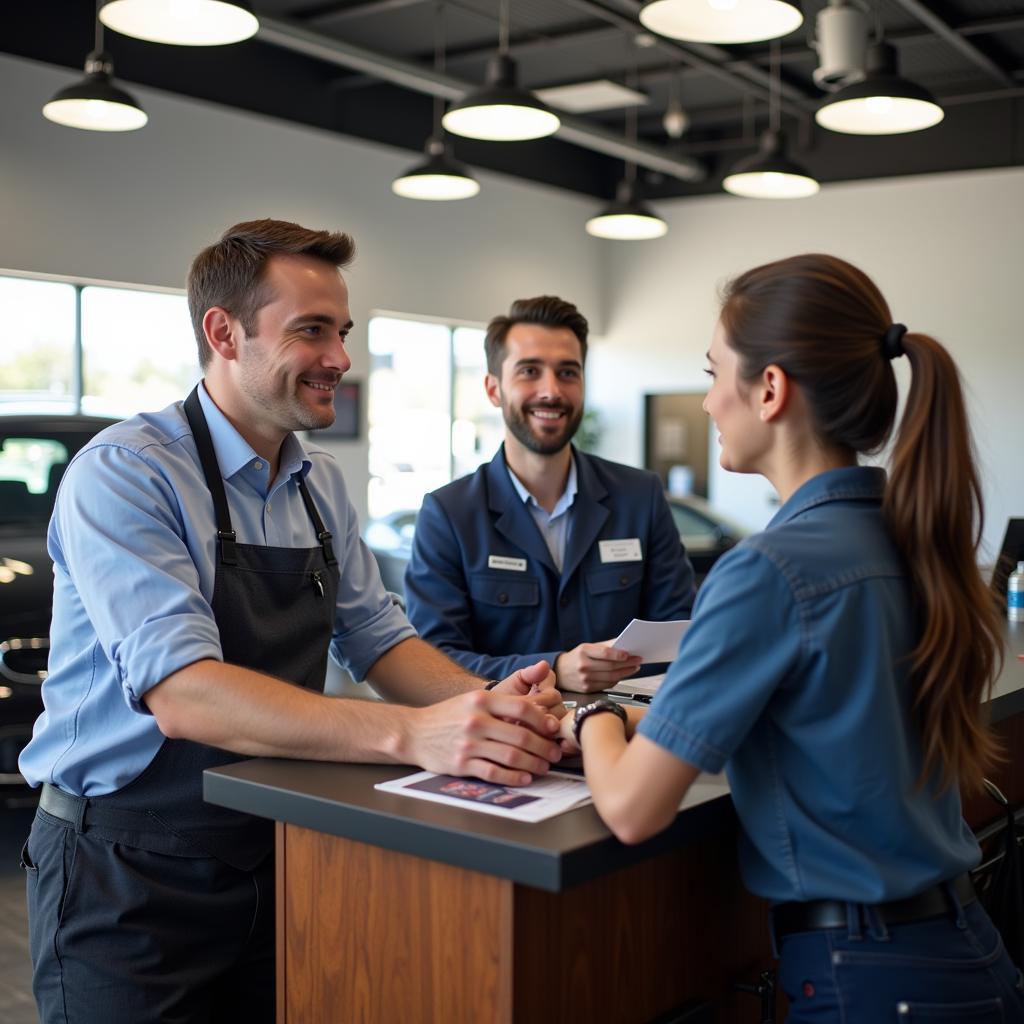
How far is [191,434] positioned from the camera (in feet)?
6.62

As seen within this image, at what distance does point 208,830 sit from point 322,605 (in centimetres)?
41

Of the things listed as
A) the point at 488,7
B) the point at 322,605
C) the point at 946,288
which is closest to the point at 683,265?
the point at 946,288

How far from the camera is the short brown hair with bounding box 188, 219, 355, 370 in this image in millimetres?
2098

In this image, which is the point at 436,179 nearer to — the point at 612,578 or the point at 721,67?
the point at 721,67

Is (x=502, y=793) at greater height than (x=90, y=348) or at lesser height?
lesser

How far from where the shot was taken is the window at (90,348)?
803cm

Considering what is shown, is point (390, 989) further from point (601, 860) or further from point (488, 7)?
point (488, 7)

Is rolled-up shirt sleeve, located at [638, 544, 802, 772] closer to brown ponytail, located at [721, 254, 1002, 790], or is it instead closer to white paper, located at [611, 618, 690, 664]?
brown ponytail, located at [721, 254, 1002, 790]

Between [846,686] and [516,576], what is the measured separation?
1.68 m

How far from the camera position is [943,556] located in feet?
4.76

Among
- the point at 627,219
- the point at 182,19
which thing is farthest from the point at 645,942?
the point at 627,219

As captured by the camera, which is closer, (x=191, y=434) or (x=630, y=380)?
(x=191, y=434)

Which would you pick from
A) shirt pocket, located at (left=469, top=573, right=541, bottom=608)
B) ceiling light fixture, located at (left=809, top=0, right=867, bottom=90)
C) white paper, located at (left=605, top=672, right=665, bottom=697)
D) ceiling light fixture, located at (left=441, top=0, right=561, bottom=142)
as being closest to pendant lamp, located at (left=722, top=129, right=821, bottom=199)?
ceiling light fixture, located at (left=809, top=0, right=867, bottom=90)

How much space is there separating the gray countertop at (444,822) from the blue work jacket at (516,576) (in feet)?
4.16
